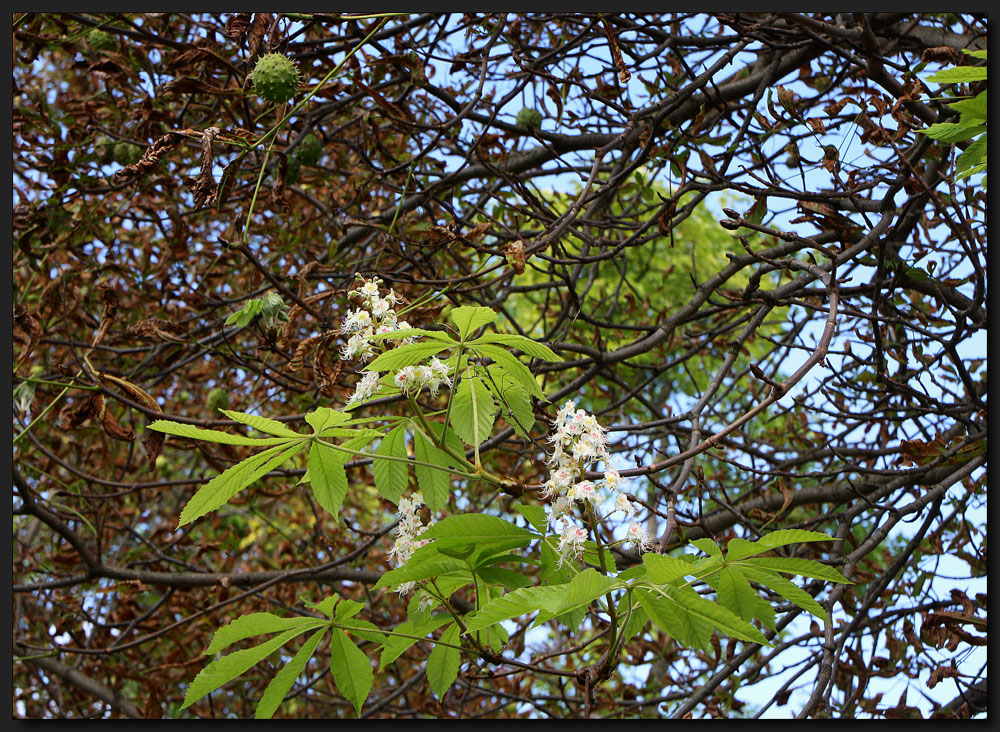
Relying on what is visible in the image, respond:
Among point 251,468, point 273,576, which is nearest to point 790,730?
point 251,468

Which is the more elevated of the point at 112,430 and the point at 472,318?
the point at 112,430

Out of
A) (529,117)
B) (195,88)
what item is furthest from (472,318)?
(529,117)

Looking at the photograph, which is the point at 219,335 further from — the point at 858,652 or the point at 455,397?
the point at 858,652

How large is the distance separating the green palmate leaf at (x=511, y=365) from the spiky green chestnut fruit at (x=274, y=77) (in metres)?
1.18

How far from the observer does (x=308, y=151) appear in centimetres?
293

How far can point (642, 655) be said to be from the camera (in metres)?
3.36

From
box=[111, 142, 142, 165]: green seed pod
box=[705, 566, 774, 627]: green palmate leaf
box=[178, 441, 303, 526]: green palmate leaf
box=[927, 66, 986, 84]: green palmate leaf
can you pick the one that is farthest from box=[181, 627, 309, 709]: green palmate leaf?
box=[111, 142, 142, 165]: green seed pod

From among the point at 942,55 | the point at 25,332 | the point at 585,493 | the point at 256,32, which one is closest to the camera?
the point at 585,493

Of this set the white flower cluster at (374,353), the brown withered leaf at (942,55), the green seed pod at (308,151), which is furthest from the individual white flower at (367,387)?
the green seed pod at (308,151)

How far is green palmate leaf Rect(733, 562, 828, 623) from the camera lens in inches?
50.1

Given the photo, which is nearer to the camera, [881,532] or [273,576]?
[881,532]

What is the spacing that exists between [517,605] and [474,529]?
0.15m

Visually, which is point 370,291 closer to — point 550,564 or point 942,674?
point 550,564

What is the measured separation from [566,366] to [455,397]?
3.67 feet
